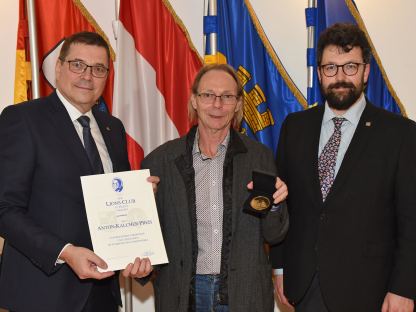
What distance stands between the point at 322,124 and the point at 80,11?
2.31 metres

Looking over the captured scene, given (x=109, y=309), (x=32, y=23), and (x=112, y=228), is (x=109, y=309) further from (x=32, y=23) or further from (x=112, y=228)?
(x=32, y=23)

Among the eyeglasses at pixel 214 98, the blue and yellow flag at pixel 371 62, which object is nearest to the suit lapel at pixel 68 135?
the eyeglasses at pixel 214 98

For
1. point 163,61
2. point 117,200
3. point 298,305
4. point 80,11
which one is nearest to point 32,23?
point 80,11

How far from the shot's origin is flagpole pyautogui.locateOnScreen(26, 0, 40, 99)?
3.81m

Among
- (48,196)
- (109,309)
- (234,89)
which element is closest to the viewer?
(48,196)

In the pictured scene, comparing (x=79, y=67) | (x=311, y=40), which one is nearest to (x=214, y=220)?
(x=79, y=67)

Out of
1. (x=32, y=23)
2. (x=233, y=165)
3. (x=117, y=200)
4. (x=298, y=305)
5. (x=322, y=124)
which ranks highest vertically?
(x=32, y=23)

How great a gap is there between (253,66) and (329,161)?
60.9 inches

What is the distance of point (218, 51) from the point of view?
13.1 feet

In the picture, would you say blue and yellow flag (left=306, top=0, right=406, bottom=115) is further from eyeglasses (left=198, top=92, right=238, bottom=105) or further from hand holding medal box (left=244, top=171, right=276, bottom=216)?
hand holding medal box (left=244, top=171, right=276, bottom=216)

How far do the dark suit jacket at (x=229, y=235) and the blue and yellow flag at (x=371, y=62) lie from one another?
1.56 metres

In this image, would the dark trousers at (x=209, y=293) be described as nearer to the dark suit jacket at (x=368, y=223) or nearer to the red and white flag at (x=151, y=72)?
the dark suit jacket at (x=368, y=223)

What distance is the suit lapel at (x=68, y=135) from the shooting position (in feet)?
7.91

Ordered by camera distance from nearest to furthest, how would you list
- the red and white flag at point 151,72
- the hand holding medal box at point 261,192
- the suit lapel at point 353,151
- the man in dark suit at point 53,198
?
the man in dark suit at point 53,198
the hand holding medal box at point 261,192
the suit lapel at point 353,151
the red and white flag at point 151,72
